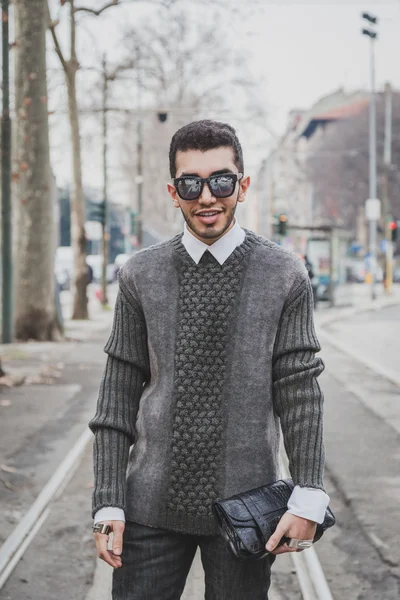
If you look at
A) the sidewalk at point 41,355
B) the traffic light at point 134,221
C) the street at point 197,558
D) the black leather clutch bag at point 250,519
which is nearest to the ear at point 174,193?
the black leather clutch bag at point 250,519

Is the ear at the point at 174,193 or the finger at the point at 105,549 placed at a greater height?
the ear at the point at 174,193

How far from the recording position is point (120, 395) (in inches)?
91.0

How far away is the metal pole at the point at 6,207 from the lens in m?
14.1

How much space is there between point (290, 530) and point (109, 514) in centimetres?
43

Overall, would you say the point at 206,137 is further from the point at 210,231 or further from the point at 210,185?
the point at 210,231

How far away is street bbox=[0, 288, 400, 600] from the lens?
14.0 feet

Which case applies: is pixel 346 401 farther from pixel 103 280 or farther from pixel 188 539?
pixel 103 280

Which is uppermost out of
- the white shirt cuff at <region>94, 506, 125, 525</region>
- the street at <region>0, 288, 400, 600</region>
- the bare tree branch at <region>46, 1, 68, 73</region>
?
the bare tree branch at <region>46, 1, 68, 73</region>

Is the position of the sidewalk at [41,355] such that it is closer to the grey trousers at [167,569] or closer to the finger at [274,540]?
the grey trousers at [167,569]

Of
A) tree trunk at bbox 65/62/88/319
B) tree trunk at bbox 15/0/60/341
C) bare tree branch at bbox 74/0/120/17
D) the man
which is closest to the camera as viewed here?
the man

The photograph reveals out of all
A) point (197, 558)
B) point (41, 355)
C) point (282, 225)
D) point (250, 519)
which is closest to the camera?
point (250, 519)

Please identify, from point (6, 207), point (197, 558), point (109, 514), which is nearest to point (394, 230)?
point (6, 207)

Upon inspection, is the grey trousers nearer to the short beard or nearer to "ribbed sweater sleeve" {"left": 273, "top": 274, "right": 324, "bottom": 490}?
"ribbed sweater sleeve" {"left": 273, "top": 274, "right": 324, "bottom": 490}

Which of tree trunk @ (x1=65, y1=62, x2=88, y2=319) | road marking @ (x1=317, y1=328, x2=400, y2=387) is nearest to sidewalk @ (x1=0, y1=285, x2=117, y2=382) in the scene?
tree trunk @ (x1=65, y1=62, x2=88, y2=319)
